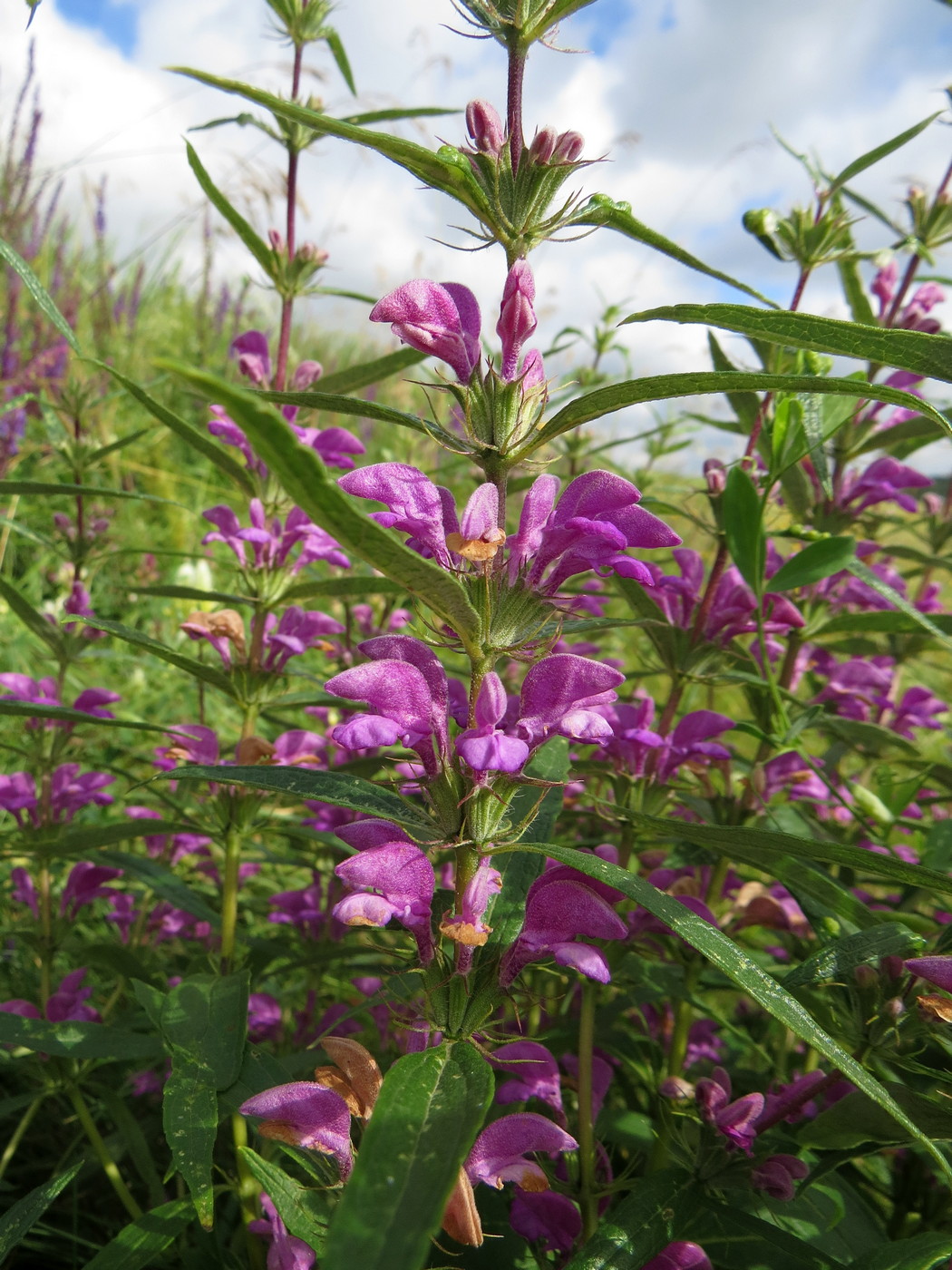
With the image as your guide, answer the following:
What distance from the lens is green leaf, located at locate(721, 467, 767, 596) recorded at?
47.7 inches

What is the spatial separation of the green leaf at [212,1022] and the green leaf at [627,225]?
1.10 m

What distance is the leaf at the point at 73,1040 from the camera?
1239 millimetres

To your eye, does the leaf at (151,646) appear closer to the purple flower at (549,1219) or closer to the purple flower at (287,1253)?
the purple flower at (287,1253)

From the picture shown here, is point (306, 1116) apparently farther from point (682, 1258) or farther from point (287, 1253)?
point (682, 1258)

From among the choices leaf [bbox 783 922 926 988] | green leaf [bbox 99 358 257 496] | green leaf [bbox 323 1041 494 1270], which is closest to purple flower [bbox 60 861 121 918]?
green leaf [bbox 99 358 257 496]

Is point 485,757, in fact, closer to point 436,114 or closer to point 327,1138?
point 327,1138

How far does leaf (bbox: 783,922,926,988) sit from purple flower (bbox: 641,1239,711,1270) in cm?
40

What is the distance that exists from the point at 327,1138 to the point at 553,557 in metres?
0.72

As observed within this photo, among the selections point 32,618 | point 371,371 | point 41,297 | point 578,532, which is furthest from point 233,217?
point 578,532

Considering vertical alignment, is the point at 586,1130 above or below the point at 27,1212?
above

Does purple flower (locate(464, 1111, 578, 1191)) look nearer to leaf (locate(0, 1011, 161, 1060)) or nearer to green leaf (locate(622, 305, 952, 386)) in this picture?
leaf (locate(0, 1011, 161, 1060))

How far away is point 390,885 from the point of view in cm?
91

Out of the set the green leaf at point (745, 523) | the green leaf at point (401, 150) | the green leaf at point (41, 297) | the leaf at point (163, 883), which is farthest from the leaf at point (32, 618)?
the green leaf at point (745, 523)

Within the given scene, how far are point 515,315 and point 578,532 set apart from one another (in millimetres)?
245
